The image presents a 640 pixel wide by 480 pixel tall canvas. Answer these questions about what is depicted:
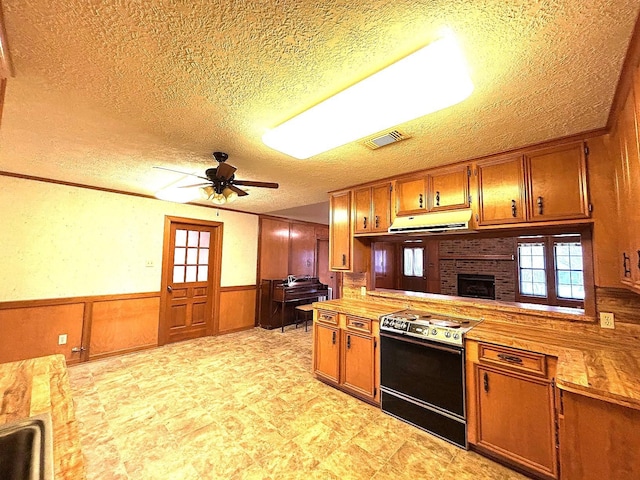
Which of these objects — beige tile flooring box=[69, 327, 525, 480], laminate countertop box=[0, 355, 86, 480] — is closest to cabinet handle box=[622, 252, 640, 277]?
beige tile flooring box=[69, 327, 525, 480]

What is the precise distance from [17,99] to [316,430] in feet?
10.1

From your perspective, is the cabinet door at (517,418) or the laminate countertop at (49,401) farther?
the cabinet door at (517,418)

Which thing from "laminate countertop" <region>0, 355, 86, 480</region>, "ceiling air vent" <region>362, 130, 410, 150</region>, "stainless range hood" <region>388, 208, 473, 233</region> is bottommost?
"laminate countertop" <region>0, 355, 86, 480</region>

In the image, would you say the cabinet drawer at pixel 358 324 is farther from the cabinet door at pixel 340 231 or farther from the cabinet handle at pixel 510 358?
the cabinet handle at pixel 510 358

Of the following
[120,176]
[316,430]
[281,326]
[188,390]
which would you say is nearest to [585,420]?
[316,430]

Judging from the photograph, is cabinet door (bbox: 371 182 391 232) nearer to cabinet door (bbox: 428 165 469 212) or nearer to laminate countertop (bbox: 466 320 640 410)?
cabinet door (bbox: 428 165 469 212)

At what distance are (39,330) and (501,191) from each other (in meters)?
5.24

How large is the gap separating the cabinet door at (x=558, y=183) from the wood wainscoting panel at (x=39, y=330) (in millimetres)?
5204

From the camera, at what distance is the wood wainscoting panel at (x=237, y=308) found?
508 centimetres

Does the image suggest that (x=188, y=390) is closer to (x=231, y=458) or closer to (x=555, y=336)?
(x=231, y=458)

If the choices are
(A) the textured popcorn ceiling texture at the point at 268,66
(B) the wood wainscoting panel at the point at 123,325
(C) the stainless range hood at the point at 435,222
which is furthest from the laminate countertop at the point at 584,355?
(B) the wood wainscoting panel at the point at 123,325

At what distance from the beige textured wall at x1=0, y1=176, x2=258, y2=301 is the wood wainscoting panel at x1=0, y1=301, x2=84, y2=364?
0.58ft

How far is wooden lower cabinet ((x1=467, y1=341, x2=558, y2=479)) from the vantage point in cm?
173

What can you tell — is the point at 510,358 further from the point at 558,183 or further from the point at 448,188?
the point at 448,188
